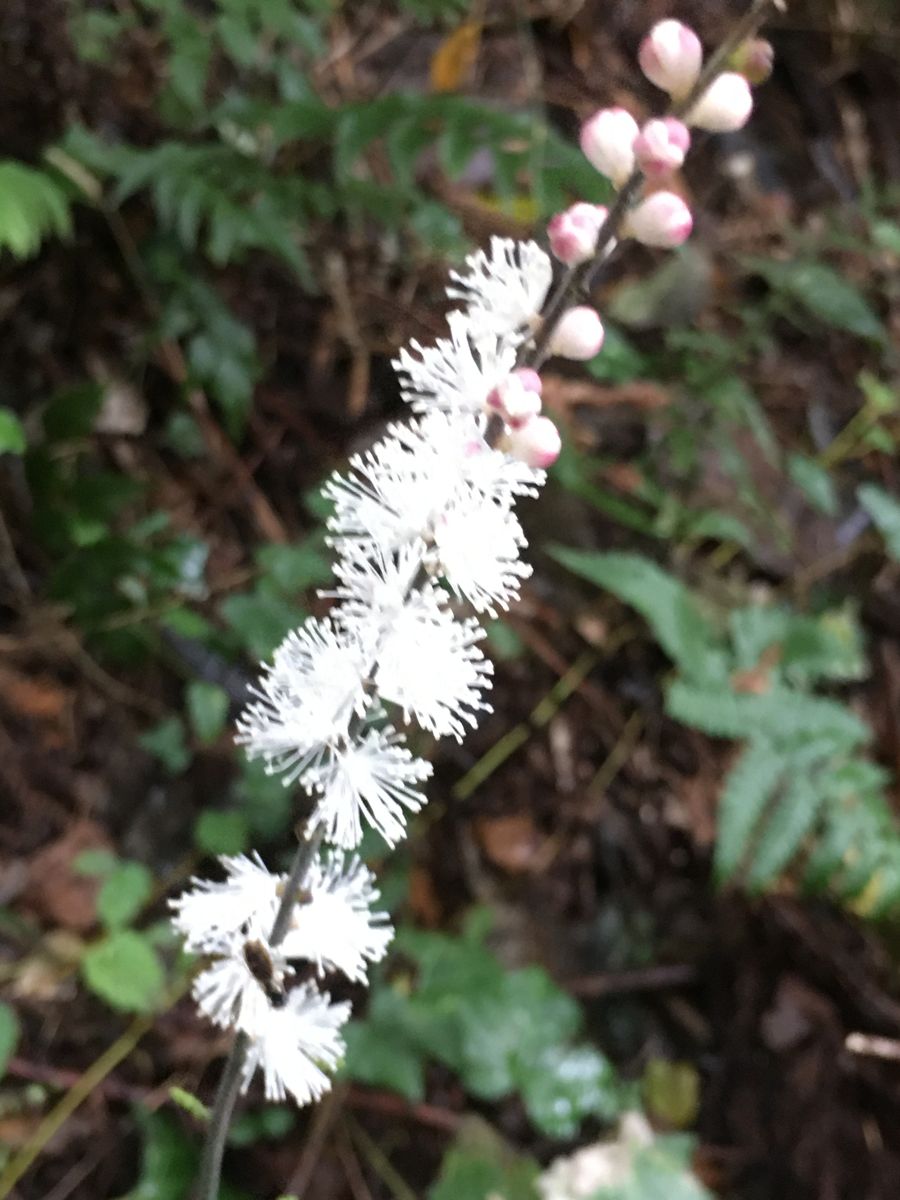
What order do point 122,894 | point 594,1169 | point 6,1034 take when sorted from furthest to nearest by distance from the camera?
point 594,1169, point 122,894, point 6,1034

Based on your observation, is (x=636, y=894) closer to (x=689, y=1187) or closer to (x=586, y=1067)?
(x=586, y=1067)

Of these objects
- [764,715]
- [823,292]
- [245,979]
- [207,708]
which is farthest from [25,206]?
[823,292]

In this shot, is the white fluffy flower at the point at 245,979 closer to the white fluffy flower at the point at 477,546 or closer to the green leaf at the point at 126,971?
the white fluffy flower at the point at 477,546

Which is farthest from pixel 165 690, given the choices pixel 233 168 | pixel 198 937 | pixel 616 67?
pixel 616 67

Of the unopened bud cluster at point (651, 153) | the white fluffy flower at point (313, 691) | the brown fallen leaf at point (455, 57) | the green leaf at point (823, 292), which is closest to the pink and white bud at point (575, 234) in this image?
the unopened bud cluster at point (651, 153)

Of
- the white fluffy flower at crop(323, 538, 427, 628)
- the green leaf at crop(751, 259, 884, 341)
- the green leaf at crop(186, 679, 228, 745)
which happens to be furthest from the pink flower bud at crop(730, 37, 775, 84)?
the green leaf at crop(751, 259, 884, 341)

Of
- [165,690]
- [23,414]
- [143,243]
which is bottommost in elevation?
[165,690]

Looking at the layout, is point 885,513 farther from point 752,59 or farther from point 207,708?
point 752,59
